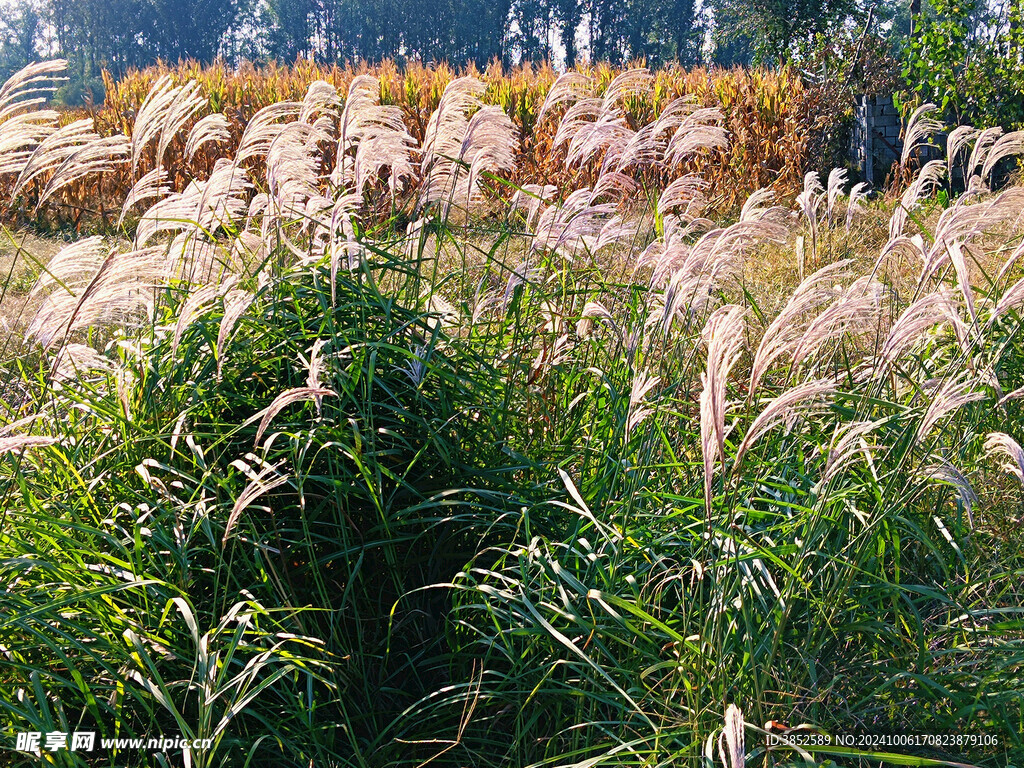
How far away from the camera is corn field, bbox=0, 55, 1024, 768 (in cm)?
188

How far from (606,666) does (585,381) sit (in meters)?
1.38

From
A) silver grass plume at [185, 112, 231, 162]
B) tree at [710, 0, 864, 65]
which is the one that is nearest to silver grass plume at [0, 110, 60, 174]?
silver grass plume at [185, 112, 231, 162]

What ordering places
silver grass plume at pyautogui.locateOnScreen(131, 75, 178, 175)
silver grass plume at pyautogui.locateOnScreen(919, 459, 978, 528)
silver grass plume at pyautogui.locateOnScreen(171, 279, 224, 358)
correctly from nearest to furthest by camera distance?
silver grass plume at pyautogui.locateOnScreen(919, 459, 978, 528) < silver grass plume at pyautogui.locateOnScreen(171, 279, 224, 358) < silver grass plume at pyautogui.locateOnScreen(131, 75, 178, 175)

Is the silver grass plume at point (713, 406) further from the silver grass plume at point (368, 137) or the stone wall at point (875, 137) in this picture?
the stone wall at point (875, 137)

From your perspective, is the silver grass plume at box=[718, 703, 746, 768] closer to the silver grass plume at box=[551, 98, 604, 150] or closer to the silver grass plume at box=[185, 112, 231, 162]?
the silver grass plume at box=[551, 98, 604, 150]

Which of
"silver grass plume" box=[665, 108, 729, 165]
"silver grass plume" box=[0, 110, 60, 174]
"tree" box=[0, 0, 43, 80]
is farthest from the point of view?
"tree" box=[0, 0, 43, 80]

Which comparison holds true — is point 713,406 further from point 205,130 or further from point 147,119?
point 205,130

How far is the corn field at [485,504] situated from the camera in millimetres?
1877

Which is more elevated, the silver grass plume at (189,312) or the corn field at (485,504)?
the silver grass plume at (189,312)

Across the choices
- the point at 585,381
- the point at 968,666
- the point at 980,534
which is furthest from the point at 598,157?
the point at 968,666

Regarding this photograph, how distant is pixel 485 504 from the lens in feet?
8.40

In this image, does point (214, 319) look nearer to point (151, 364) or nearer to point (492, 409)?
point (151, 364)

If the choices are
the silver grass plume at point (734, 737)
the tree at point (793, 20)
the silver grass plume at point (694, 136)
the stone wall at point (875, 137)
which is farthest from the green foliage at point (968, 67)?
the tree at point (793, 20)

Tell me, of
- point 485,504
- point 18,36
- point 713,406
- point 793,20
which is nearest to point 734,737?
point 713,406
